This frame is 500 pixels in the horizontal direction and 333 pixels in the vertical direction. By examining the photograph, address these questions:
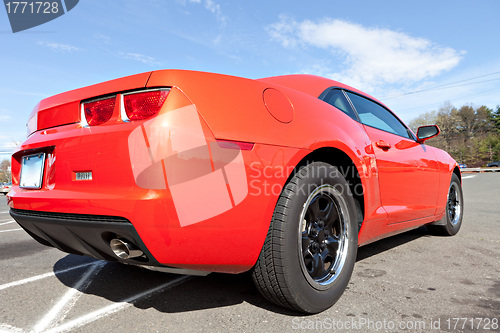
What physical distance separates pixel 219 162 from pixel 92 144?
649 millimetres

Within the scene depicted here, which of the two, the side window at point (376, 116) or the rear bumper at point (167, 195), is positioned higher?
the side window at point (376, 116)

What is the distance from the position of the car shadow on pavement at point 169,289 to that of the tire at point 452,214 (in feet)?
5.12

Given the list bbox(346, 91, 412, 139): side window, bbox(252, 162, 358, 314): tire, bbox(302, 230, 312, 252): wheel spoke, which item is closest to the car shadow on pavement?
bbox(252, 162, 358, 314): tire

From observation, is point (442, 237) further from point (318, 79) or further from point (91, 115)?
point (91, 115)

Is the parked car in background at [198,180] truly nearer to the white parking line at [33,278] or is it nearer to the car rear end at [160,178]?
the car rear end at [160,178]

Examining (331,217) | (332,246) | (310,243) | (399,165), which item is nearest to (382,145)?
(399,165)

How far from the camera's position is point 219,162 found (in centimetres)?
155

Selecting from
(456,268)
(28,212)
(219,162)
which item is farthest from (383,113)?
(28,212)

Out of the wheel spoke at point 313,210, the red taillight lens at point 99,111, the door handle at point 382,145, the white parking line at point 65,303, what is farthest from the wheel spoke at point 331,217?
the white parking line at point 65,303

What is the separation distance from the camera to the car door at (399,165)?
104 inches

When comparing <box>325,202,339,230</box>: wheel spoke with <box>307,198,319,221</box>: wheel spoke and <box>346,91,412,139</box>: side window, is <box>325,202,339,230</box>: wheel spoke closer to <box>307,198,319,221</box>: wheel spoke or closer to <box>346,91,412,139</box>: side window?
<box>307,198,319,221</box>: wheel spoke

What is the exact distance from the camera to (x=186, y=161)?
1.51m

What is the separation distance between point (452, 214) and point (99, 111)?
425 cm

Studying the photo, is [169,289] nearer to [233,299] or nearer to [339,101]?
[233,299]
